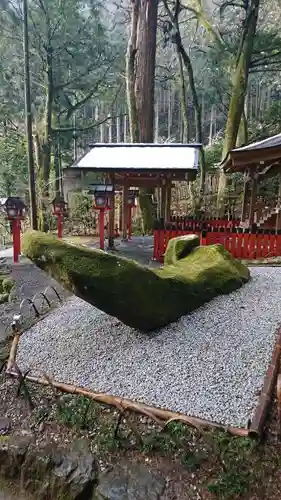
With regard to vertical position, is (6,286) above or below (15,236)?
below

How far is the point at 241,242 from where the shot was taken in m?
6.49

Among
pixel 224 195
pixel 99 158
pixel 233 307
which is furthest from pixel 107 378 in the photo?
pixel 224 195

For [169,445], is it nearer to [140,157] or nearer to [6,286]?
[6,286]

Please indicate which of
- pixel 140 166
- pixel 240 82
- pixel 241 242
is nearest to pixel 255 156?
pixel 241 242

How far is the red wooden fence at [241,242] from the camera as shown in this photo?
633 centimetres

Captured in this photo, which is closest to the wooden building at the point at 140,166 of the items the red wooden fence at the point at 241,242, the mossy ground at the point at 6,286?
the red wooden fence at the point at 241,242

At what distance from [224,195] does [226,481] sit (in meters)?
11.4

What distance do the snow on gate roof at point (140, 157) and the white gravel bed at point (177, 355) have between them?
3.70m

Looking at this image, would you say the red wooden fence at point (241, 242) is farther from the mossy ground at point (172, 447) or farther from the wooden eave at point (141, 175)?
the mossy ground at point (172, 447)

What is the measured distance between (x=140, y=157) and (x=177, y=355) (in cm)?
561

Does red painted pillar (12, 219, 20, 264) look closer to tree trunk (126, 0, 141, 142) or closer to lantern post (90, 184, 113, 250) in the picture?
lantern post (90, 184, 113, 250)

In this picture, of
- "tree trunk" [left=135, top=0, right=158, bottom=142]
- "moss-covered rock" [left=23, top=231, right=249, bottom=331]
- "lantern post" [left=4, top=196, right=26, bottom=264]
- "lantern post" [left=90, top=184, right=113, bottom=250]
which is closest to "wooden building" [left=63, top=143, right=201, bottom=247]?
"lantern post" [left=90, top=184, right=113, bottom=250]

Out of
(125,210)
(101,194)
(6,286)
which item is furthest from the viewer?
(125,210)

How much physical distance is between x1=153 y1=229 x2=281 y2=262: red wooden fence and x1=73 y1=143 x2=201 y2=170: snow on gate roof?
1375mm
